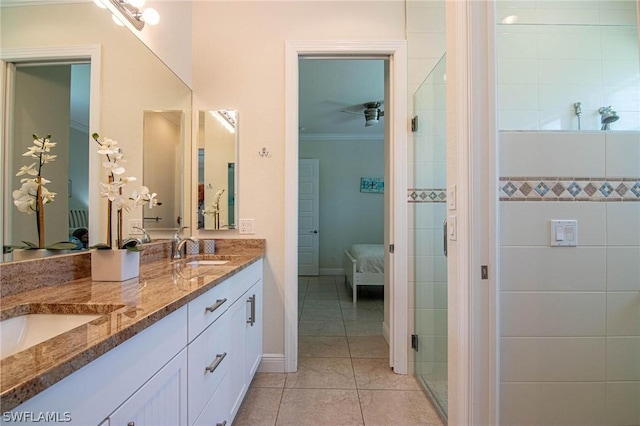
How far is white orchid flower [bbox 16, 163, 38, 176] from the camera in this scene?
0.97 meters

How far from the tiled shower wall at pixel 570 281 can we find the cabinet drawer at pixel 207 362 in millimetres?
1179

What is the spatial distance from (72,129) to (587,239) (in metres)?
2.13

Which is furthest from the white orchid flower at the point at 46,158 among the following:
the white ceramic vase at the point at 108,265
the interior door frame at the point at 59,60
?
the white ceramic vase at the point at 108,265

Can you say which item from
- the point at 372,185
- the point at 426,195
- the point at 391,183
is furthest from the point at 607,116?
the point at 372,185

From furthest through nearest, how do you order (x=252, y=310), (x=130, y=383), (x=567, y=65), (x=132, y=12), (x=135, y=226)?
(x=252, y=310) → (x=135, y=226) → (x=132, y=12) → (x=567, y=65) → (x=130, y=383)

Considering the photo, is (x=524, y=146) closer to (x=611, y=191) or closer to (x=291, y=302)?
(x=611, y=191)

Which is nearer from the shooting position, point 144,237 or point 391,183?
point 144,237

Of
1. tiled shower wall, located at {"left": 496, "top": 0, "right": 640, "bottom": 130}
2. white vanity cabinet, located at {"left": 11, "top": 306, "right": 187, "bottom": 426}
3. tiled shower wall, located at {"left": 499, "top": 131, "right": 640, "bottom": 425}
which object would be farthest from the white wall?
tiled shower wall, located at {"left": 499, "top": 131, "right": 640, "bottom": 425}

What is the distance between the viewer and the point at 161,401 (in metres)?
0.83

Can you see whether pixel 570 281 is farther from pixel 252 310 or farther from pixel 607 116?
pixel 252 310

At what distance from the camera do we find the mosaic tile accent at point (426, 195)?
1.84 m

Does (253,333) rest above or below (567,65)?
below

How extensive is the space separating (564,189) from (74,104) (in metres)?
2.03

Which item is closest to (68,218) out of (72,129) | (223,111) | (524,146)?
(72,129)
